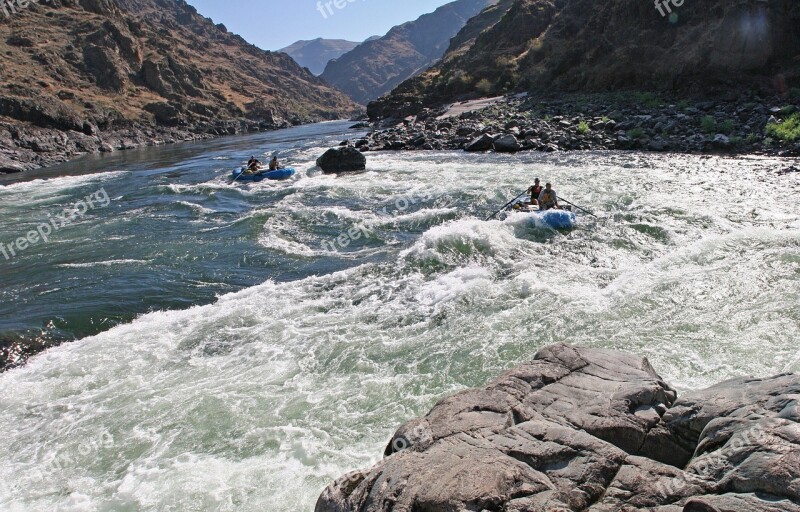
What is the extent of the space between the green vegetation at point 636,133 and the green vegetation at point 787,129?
4724 mm

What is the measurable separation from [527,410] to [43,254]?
47.5 feet

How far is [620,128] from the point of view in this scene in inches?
1017

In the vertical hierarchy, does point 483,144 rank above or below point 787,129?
above

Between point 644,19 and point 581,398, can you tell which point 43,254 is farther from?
point 644,19

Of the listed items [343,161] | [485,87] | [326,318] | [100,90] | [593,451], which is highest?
[100,90]

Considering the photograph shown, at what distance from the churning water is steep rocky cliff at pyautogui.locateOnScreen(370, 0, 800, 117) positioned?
14.2 metres

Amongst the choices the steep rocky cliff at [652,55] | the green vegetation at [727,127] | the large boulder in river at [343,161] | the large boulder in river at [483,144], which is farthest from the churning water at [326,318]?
the steep rocky cliff at [652,55]

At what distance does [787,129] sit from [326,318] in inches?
794

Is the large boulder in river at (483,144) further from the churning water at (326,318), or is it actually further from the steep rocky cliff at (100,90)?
the steep rocky cliff at (100,90)

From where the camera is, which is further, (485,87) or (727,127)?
(485,87)

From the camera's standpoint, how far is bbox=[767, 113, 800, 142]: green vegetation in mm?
19703
